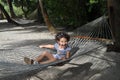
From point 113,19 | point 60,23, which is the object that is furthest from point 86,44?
point 60,23

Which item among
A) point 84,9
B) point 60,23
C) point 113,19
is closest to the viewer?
point 113,19

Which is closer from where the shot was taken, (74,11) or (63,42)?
(63,42)

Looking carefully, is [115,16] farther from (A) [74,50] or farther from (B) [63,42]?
(B) [63,42]

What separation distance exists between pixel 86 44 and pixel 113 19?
980 millimetres

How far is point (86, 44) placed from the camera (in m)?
6.23

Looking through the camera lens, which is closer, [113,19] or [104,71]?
[104,71]

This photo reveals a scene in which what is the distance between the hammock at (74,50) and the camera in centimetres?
452

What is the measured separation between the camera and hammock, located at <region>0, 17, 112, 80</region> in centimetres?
452

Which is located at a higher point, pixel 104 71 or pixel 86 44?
pixel 86 44

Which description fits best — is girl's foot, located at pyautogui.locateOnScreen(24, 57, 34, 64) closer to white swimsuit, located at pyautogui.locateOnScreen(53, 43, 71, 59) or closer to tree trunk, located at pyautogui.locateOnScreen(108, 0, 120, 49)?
white swimsuit, located at pyautogui.locateOnScreen(53, 43, 71, 59)

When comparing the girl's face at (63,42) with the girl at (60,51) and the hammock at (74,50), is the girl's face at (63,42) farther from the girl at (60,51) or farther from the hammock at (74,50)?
the hammock at (74,50)

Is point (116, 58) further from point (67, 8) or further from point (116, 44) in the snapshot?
point (67, 8)

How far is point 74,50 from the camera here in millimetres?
5773

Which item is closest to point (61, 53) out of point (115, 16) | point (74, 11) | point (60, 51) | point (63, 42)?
point (60, 51)
